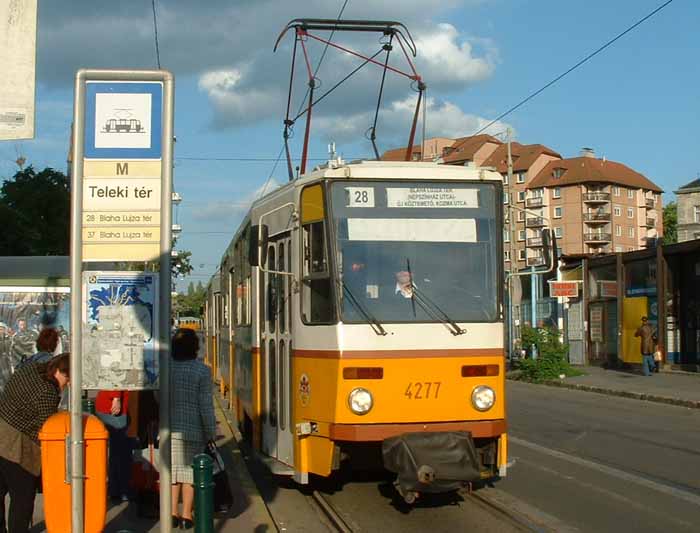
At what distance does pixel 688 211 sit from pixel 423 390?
78.7 m

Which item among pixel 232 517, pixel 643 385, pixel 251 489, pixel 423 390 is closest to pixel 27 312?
pixel 251 489

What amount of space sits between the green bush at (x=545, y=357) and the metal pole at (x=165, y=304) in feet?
81.4

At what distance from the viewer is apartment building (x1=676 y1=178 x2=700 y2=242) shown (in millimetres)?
80938

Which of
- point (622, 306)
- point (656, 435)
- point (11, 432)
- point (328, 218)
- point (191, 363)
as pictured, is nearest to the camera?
point (11, 432)

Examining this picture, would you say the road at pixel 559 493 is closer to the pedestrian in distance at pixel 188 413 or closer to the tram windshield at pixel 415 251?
the pedestrian in distance at pixel 188 413

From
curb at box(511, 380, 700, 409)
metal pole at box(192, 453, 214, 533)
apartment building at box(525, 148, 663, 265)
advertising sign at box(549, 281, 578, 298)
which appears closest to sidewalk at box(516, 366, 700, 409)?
curb at box(511, 380, 700, 409)

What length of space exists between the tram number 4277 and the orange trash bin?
9.94ft

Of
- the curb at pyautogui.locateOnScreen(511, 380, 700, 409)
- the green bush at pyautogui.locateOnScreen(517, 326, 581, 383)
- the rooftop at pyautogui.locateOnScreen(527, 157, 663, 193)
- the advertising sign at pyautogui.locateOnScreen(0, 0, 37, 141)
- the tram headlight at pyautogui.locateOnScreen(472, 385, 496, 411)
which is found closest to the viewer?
the advertising sign at pyautogui.locateOnScreen(0, 0, 37, 141)

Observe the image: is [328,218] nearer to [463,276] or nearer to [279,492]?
[463,276]

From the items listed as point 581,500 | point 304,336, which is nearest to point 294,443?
point 304,336

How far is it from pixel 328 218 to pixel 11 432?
3.42 m

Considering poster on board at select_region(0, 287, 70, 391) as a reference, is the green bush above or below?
below

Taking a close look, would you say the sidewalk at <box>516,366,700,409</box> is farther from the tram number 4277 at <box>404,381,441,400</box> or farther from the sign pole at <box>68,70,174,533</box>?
the sign pole at <box>68,70,174,533</box>

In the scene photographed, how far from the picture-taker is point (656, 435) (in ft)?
51.1
